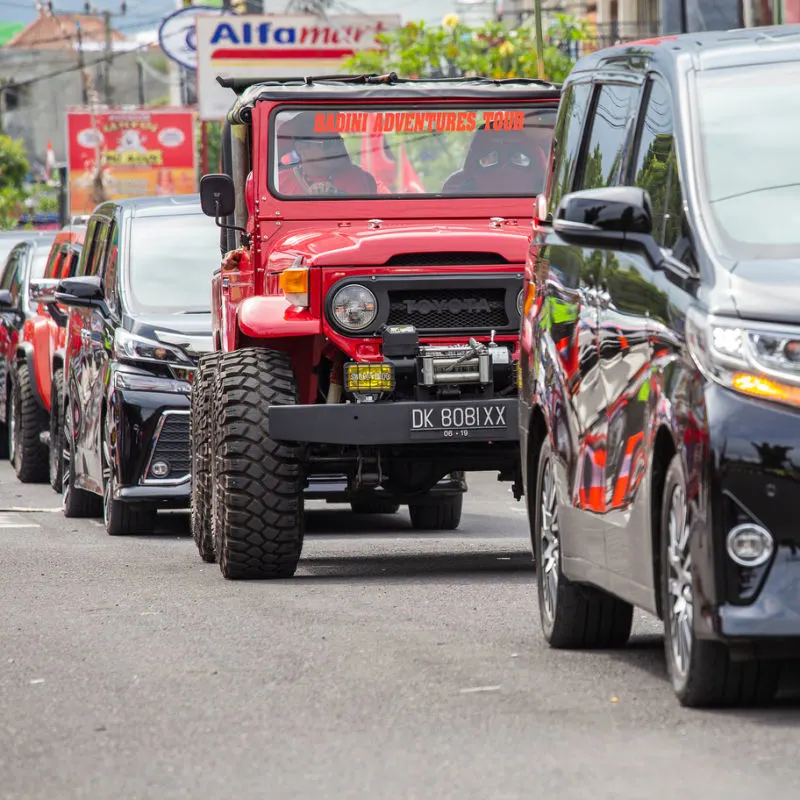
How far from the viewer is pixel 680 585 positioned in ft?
21.2

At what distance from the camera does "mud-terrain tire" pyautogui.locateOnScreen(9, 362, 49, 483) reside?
19.7m

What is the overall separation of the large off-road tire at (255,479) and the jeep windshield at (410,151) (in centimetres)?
163

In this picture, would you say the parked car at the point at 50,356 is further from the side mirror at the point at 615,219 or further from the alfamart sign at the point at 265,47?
the alfamart sign at the point at 265,47

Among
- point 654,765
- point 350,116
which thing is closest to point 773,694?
point 654,765

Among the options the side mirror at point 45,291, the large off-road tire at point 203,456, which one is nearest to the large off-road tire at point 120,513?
the side mirror at point 45,291

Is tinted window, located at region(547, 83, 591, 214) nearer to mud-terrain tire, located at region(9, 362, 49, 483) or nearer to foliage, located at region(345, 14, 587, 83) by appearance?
mud-terrain tire, located at region(9, 362, 49, 483)

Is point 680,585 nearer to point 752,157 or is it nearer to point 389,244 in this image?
point 752,157

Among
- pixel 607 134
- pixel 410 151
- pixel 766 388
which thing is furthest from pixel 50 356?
pixel 766 388

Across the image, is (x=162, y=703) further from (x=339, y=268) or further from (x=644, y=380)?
(x=339, y=268)

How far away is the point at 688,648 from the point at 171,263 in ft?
30.7

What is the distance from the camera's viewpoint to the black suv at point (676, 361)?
605cm

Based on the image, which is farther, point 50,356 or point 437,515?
point 50,356

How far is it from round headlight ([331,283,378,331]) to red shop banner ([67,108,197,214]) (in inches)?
2123

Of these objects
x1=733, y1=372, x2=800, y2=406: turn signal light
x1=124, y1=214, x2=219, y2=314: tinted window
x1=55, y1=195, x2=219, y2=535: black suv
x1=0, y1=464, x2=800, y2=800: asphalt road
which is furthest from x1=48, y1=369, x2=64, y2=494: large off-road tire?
x1=733, y1=372, x2=800, y2=406: turn signal light
